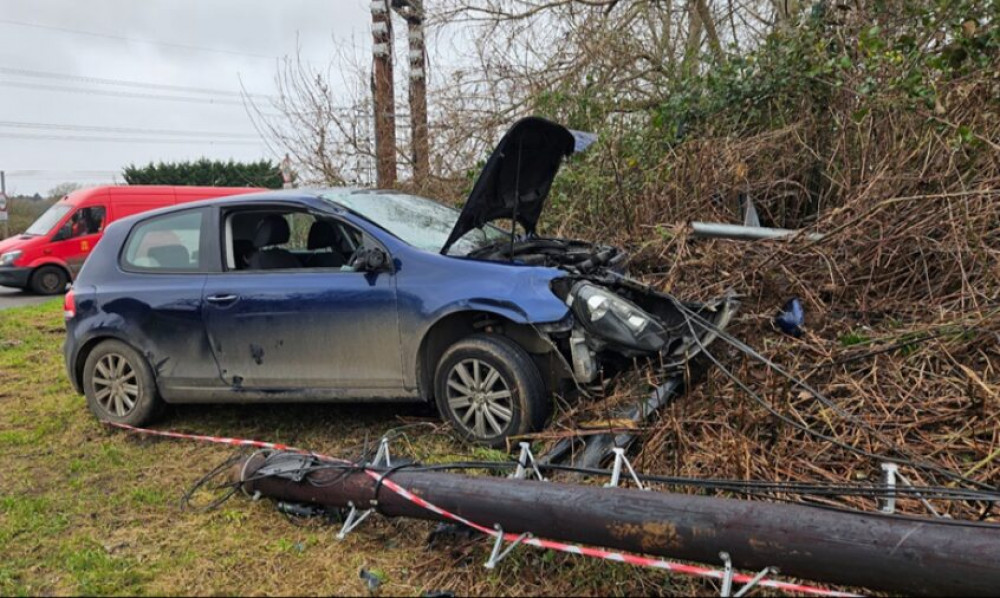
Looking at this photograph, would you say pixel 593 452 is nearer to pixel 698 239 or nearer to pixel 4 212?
pixel 698 239

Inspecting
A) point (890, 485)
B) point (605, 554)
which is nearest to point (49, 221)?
point (605, 554)

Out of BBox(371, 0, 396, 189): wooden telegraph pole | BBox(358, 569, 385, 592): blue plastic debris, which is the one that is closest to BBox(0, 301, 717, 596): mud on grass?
BBox(358, 569, 385, 592): blue plastic debris

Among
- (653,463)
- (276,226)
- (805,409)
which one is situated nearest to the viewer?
(653,463)

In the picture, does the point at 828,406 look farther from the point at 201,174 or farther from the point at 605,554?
the point at 201,174

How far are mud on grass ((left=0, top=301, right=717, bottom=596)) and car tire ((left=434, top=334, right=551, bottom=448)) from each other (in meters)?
0.20

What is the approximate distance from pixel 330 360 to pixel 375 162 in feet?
21.6

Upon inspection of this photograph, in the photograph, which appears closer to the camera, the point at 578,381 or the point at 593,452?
the point at 593,452

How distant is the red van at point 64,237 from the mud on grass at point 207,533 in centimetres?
1043

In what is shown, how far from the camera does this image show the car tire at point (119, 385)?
4816 mm

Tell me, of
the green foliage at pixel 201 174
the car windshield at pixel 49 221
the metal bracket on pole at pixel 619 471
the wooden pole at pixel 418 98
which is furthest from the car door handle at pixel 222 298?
the green foliage at pixel 201 174

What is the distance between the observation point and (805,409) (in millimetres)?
3783

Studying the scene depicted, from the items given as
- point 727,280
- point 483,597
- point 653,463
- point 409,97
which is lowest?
point 483,597

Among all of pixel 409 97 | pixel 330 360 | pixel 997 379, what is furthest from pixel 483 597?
pixel 409 97

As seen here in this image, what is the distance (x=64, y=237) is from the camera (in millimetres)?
14695
